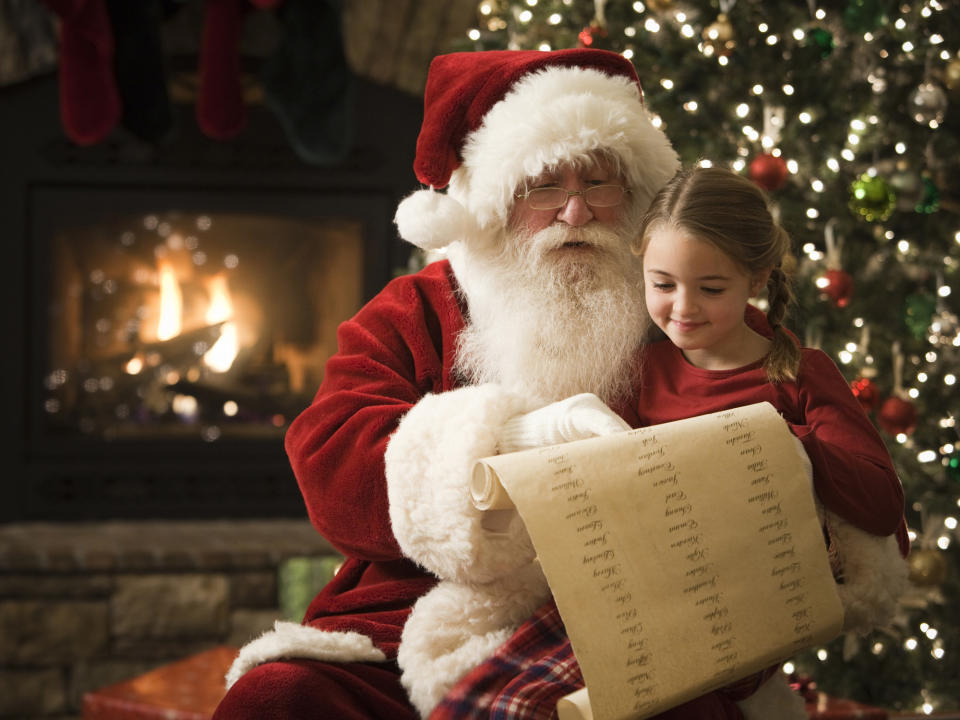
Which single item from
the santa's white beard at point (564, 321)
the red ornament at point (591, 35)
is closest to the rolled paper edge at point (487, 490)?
the santa's white beard at point (564, 321)

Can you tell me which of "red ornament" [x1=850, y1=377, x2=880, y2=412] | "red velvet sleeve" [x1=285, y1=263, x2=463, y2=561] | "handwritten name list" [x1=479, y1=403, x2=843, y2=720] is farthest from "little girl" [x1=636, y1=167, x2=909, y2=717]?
"red ornament" [x1=850, y1=377, x2=880, y2=412]

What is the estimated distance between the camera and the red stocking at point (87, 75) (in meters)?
2.72

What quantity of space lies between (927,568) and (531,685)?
4.66ft

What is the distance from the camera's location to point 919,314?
221 centimetres

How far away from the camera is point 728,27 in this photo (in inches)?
84.5

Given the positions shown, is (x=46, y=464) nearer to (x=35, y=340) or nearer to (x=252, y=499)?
(x=35, y=340)

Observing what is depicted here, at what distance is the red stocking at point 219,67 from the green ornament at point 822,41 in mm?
1615

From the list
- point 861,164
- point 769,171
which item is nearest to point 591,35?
point 769,171

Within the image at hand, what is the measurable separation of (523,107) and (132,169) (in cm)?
197

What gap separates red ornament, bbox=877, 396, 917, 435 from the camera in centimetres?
210

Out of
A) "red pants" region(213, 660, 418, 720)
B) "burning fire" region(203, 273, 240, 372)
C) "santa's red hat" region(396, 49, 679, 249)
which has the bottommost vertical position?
"burning fire" region(203, 273, 240, 372)

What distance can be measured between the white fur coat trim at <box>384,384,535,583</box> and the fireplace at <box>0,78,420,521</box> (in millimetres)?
1901

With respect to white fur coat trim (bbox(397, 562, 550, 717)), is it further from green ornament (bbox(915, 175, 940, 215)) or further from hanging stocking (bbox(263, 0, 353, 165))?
hanging stocking (bbox(263, 0, 353, 165))

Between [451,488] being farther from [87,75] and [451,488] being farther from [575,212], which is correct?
[87,75]
